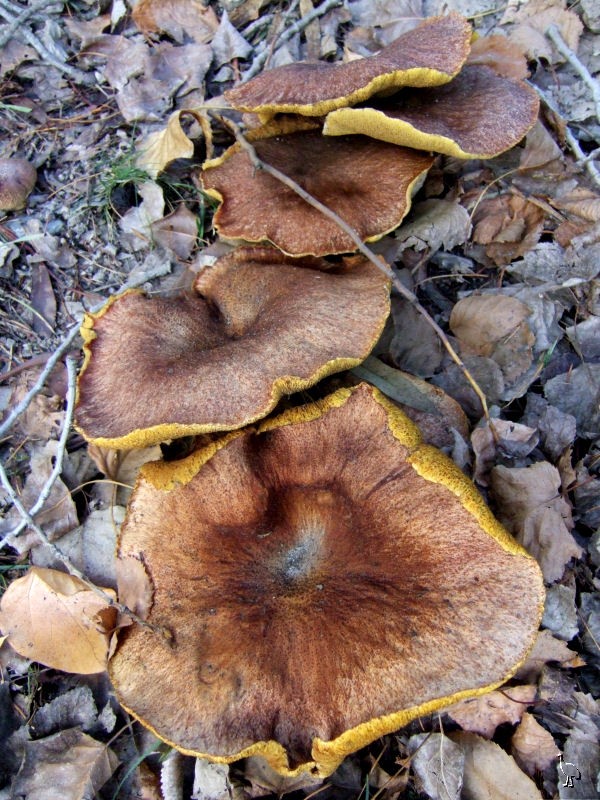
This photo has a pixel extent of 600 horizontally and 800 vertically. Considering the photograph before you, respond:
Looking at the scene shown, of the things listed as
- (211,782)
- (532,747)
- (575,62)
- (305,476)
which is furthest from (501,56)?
(211,782)

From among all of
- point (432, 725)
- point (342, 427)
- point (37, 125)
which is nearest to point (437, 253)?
point (342, 427)

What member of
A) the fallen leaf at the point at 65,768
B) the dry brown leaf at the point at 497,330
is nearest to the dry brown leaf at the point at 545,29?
the dry brown leaf at the point at 497,330

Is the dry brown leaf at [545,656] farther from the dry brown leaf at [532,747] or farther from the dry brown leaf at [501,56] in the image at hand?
the dry brown leaf at [501,56]

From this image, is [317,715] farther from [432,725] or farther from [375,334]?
[375,334]

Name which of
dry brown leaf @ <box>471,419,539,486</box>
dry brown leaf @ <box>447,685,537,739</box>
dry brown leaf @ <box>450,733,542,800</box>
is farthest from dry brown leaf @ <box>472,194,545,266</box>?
dry brown leaf @ <box>450,733,542,800</box>

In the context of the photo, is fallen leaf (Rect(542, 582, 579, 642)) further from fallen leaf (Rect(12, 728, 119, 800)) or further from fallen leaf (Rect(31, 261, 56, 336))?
fallen leaf (Rect(31, 261, 56, 336))

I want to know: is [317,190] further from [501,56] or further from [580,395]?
[580,395]

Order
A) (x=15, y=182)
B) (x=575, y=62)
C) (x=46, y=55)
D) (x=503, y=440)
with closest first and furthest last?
(x=503, y=440)
(x=575, y=62)
(x=15, y=182)
(x=46, y=55)
